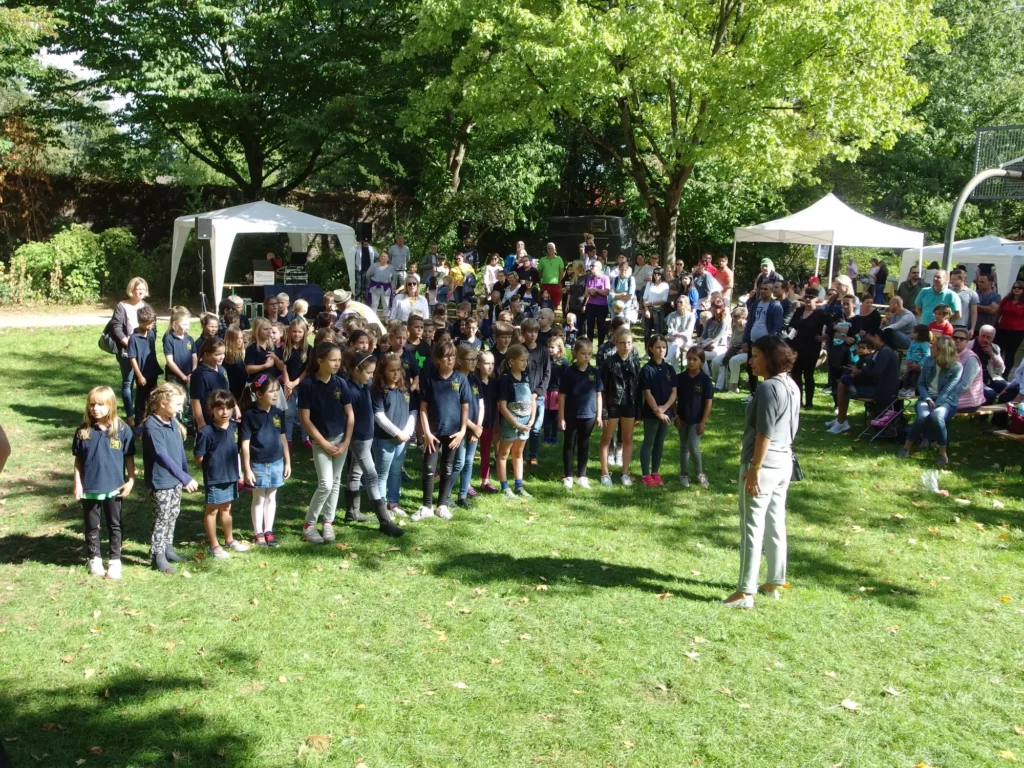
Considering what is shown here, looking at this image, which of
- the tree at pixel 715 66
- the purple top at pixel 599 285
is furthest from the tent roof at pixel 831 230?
the purple top at pixel 599 285

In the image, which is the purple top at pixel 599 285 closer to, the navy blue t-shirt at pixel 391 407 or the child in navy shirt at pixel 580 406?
the child in navy shirt at pixel 580 406

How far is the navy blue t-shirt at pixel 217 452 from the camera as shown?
22.7ft

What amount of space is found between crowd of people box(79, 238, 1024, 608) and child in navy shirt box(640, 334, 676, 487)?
0.07ft

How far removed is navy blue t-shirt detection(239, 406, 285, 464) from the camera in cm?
720

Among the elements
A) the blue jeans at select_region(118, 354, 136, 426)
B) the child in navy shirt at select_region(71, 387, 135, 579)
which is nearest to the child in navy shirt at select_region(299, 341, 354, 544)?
the child in navy shirt at select_region(71, 387, 135, 579)

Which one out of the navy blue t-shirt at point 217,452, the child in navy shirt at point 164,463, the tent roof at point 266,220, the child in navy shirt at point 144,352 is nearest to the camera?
the child in navy shirt at point 164,463

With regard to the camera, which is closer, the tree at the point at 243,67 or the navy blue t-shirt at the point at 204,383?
the navy blue t-shirt at the point at 204,383

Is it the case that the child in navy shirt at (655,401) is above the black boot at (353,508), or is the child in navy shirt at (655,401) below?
above

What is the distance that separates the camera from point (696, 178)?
29.9m

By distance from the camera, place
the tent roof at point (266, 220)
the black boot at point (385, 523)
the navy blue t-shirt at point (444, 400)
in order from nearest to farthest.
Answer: the black boot at point (385, 523) → the navy blue t-shirt at point (444, 400) → the tent roof at point (266, 220)

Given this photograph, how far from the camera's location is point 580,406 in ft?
30.2

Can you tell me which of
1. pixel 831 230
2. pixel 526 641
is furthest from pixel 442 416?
pixel 831 230

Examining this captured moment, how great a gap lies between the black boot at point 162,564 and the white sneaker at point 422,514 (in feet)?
6.87

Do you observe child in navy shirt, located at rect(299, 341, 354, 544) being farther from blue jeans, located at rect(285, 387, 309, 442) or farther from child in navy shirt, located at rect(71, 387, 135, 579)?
blue jeans, located at rect(285, 387, 309, 442)
